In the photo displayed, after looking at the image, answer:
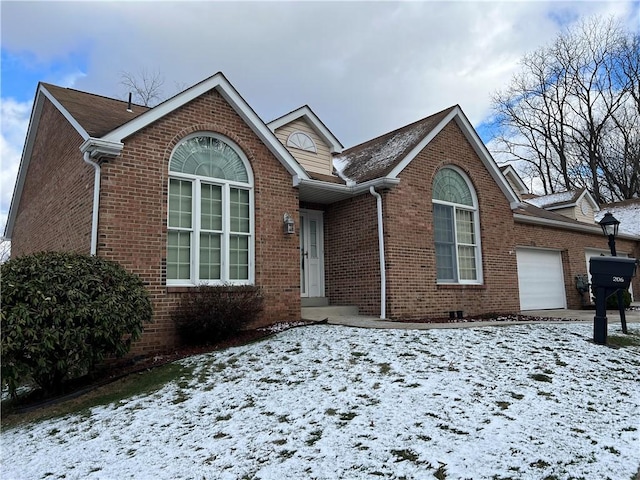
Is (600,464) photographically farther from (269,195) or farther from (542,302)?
(542,302)

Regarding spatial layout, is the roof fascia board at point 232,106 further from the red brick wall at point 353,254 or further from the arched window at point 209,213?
the red brick wall at point 353,254

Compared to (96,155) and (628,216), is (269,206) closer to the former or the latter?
(96,155)

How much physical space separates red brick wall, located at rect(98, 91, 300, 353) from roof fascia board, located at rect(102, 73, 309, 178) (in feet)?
0.40

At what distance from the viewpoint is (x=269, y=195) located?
9.67m

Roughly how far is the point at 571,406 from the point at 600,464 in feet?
4.24

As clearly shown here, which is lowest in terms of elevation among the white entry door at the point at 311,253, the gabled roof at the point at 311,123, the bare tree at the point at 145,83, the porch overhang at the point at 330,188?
the white entry door at the point at 311,253

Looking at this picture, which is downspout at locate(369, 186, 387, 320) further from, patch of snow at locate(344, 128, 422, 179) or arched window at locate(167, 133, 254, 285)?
arched window at locate(167, 133, 254, 285)

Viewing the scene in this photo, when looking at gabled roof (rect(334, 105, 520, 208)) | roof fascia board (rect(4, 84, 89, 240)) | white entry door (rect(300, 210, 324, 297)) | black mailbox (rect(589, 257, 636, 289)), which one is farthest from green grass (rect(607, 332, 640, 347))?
roof fascia board (rect(4, 84, 89, 240))

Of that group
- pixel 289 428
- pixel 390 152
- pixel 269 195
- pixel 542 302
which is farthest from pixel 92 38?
pixel 542 302

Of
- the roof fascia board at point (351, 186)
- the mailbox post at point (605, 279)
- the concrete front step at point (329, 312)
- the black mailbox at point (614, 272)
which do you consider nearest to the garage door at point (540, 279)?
the concrete front step at point (329, 312)

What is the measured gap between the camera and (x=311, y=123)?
12320 mm

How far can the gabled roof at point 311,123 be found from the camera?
461 inches

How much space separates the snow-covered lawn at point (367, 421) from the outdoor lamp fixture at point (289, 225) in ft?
11.1

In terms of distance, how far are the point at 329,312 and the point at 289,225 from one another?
8.04 ft
